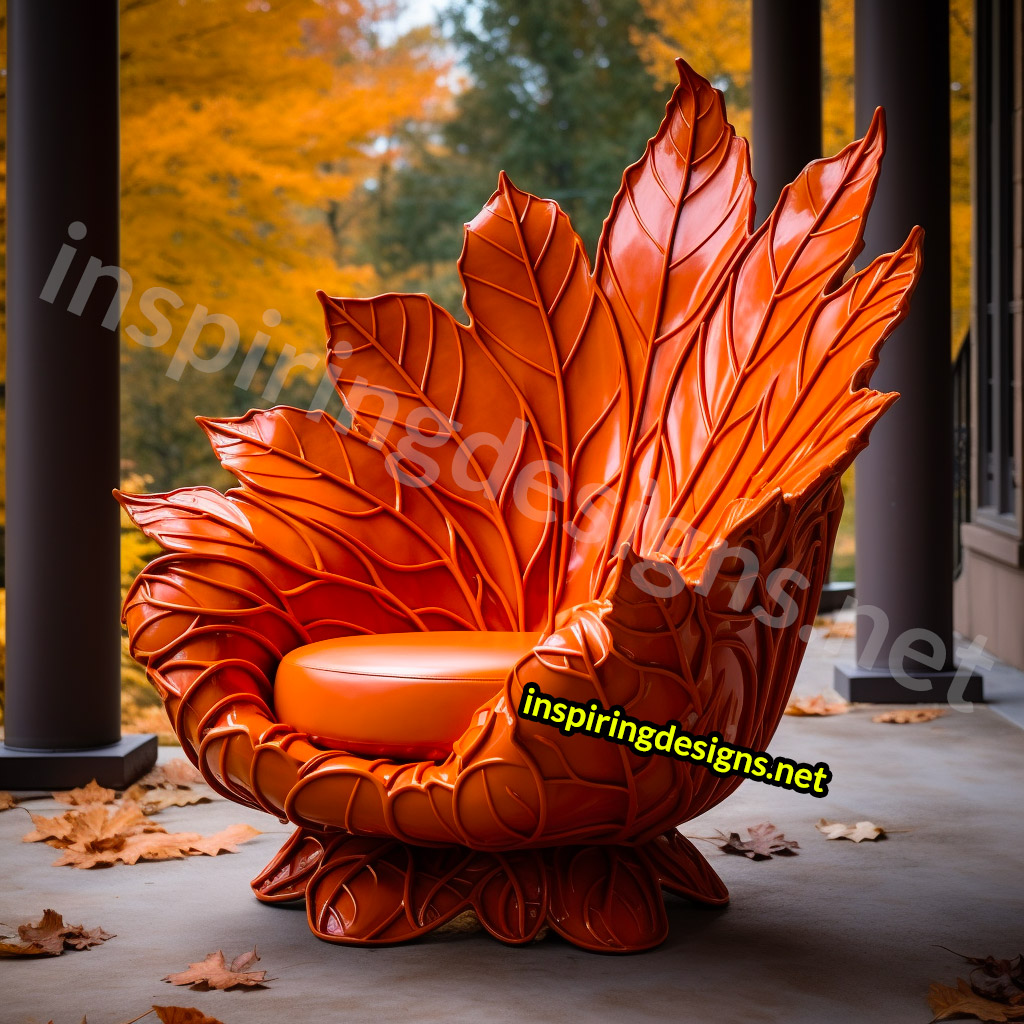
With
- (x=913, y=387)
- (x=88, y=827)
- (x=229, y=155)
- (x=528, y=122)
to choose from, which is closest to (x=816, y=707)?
(x=913, y=387)

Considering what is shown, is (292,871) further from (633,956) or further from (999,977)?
(999,977)

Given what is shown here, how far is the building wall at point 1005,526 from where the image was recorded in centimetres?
424

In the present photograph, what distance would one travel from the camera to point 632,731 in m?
1.63

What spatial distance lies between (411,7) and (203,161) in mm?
4797

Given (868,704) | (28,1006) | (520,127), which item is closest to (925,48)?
(868,704)

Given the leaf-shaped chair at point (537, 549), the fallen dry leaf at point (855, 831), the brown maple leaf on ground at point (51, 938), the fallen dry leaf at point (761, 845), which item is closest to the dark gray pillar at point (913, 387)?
the fallen dry leaf at point (855, 831)

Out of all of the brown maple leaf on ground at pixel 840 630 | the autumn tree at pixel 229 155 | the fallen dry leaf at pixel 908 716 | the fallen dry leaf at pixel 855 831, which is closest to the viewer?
the fallen dry leaf at pixel 855 831

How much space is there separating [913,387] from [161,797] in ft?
7.76

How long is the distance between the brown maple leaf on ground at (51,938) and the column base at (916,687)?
2.48 m

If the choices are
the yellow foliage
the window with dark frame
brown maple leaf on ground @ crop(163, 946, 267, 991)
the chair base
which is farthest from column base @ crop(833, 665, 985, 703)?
the yellow foliage

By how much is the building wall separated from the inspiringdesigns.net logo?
2.74 metres

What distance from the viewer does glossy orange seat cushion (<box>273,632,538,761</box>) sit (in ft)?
5.68

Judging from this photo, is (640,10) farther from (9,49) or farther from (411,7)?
(9,49)

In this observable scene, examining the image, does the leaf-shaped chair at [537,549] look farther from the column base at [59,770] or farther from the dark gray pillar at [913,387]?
the dark gray pillar at [913,387]
